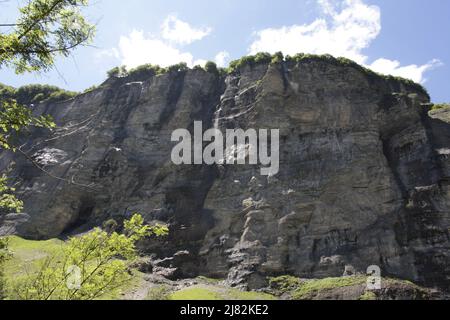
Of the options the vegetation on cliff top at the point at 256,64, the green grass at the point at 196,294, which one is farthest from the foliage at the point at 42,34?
the vegetation on cliff top at the point at 256,64

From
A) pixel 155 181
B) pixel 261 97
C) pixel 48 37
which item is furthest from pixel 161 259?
pixel 48 37

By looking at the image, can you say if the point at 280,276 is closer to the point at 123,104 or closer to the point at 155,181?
the point at 155,181

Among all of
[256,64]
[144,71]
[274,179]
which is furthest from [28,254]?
[256,64]

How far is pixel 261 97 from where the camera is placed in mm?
43031

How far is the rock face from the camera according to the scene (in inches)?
1244

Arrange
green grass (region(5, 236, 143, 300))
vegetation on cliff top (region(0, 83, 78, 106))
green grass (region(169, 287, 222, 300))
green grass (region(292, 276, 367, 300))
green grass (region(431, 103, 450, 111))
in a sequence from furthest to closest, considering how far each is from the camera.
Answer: vegetation on cliff top (region(0, 83, 78, 106)) < green grass (region(431, 103, 450, 111)) < green grass (region(5, 236, 143, 300)) < green grass (region(292, 276, 367, 300)) < green grass (region(169, 287, 222, 300))

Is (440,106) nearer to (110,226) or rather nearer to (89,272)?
(110,226)

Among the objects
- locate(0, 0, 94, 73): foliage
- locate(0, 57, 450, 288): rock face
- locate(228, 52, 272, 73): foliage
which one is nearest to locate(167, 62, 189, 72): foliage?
locate(0, 57, 450, 288): rock face

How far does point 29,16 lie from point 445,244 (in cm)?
3045

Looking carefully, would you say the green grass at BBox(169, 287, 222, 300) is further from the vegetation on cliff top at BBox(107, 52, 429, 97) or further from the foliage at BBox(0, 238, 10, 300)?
the vegetation on cliff top at BBox(107, 52, 429, 97)
